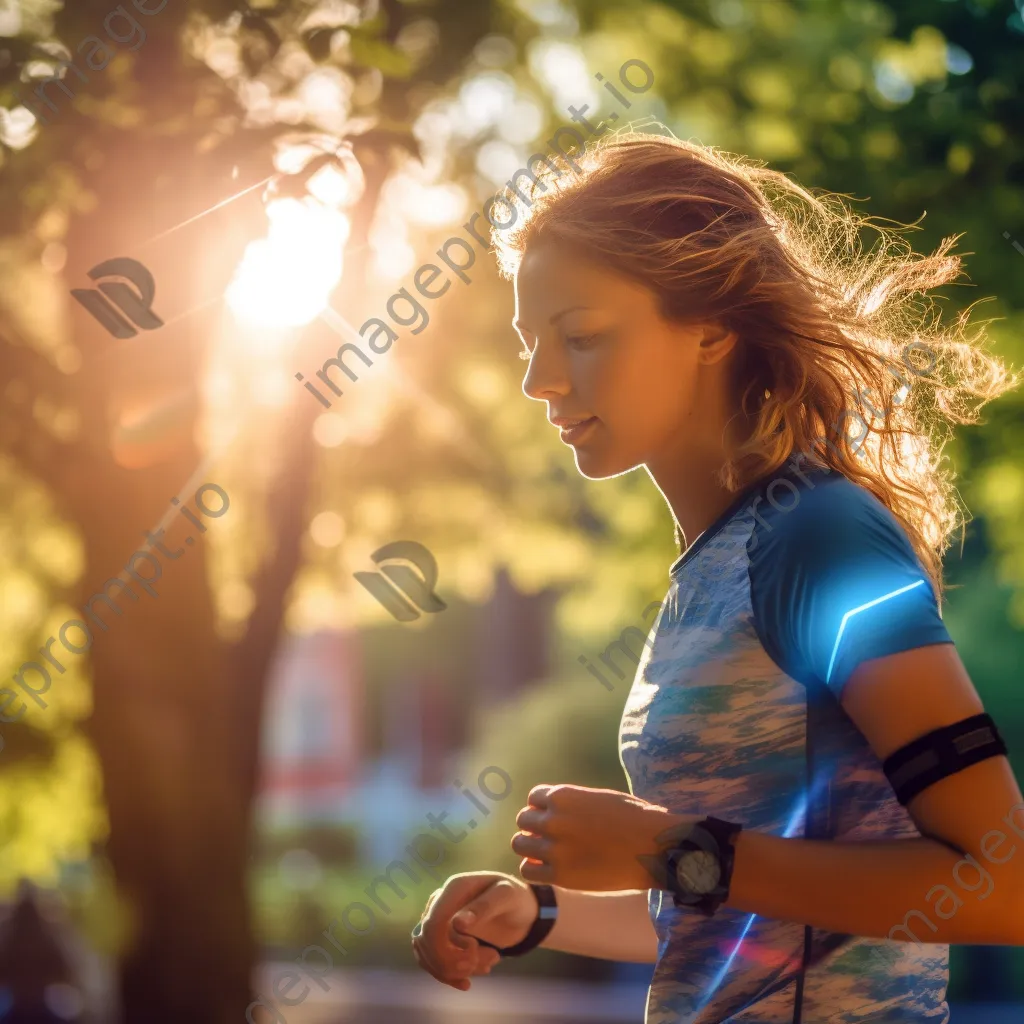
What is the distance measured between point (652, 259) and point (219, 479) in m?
6.23

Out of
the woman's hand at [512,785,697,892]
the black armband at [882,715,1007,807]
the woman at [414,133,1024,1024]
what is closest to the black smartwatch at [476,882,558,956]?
the woman at [414,133,1024,1024]

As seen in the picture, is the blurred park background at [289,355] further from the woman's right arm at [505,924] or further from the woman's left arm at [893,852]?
the woman's left arm at [893,852]

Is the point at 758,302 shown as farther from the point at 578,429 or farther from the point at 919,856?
the point at 919,856

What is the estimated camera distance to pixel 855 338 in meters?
1.90

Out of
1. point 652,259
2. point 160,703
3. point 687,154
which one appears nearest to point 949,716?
point 652,259

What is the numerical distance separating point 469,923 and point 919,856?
0.79 metres

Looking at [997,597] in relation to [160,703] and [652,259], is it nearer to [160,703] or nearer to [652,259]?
[160,703]

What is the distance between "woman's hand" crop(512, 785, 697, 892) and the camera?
1400mm

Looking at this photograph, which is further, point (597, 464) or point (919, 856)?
point (597, 464)

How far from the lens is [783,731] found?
1.44 meters

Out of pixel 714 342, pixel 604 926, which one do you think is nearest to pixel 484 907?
pixel 604 926

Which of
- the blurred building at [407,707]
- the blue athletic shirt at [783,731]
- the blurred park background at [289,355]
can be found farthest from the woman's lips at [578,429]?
the blurred building at [407,707]

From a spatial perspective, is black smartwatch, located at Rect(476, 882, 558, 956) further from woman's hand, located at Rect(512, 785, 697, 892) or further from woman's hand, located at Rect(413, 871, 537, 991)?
woman's hand, located at Rect(512, 785, 697, 892)

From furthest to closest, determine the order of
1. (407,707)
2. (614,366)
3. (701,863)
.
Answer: (407,707) < (614,366) < (701,863)
